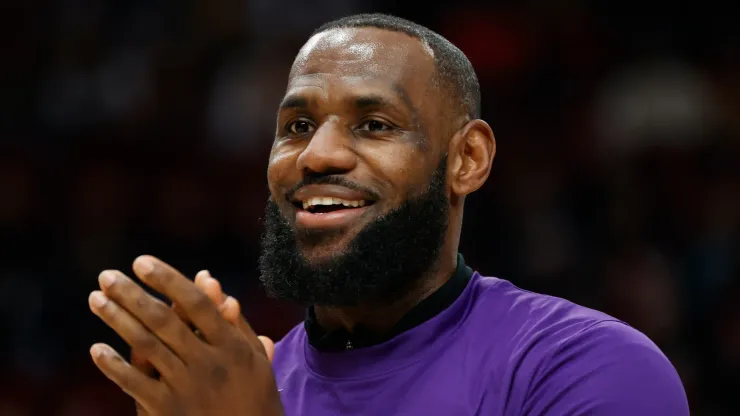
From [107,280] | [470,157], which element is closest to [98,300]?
[107,280]

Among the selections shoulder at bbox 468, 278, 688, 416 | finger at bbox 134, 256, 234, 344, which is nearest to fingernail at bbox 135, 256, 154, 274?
finger at bbox 134, 256, 234, 344

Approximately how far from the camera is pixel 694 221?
5.06 m

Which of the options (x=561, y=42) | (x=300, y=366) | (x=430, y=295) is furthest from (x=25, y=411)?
(x=561, y=42)

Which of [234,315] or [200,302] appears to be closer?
[200,302]

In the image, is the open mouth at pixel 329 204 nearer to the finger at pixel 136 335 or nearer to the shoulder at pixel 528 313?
the shoulder at pixel 528 313

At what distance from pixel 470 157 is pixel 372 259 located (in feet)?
1.36

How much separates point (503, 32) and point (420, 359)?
160 inches

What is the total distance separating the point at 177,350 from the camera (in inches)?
63.2

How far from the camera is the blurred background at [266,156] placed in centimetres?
488

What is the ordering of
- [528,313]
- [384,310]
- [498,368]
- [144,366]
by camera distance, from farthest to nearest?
[384,310] → [528,313] → [498,368] → [144,366]

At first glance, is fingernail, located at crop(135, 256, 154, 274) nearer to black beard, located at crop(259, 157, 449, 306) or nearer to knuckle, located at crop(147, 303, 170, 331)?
knuckle, located at crop(147, 303, 170, 331)

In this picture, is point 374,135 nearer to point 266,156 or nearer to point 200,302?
point 200,302

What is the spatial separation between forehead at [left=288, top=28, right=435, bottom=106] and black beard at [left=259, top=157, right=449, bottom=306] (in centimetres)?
22

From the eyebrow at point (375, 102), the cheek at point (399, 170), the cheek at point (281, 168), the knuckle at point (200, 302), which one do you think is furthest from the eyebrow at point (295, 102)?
the knuckle at point (200, 302)
